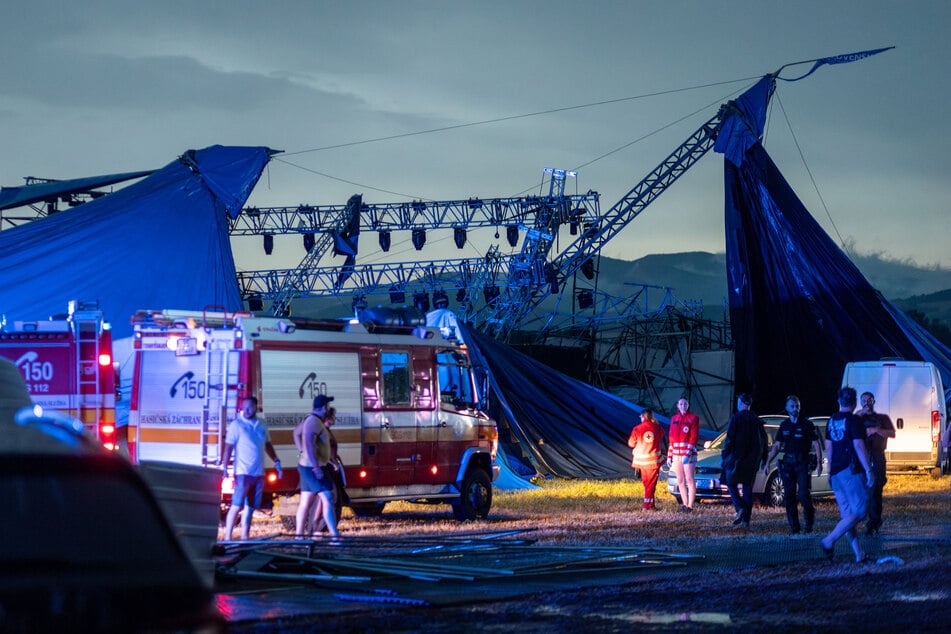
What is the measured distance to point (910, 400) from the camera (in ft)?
95.8

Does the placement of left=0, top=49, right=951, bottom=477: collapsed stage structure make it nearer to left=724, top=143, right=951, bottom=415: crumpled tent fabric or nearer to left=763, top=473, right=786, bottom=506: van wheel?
left=724, top=143, right=951, bottom=415: crumpled tent fabric

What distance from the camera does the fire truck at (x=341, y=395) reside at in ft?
56.4

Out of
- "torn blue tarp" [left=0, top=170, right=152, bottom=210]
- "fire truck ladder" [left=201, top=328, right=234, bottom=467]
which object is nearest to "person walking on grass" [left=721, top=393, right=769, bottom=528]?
"fire truck ladder" [left=201, top=328, right=234, bottom=467]

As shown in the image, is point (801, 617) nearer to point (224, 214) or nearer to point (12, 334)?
point (12, 334)

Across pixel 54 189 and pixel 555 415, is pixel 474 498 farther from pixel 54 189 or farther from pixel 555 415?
pixel 54 189

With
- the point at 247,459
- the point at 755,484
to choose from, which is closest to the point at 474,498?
the point at 755,484

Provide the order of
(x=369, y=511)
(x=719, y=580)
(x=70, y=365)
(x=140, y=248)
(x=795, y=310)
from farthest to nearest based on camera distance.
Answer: (x=795, y=310) < (x=140, y=248) < (x=369, y=511) < (x=70, y=365) < (x=719, y=580)

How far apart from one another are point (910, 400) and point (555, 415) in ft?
26.1

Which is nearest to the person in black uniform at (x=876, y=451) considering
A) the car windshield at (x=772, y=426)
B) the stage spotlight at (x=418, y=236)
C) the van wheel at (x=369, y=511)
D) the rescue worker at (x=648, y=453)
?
Result: the rescue worker at (x=648, y=453)

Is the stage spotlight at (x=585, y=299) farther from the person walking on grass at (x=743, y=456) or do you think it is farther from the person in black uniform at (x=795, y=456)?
the person in black uniform at (x=795, y=456)

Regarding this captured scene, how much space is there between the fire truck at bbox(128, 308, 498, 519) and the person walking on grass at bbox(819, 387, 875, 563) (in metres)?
7.00

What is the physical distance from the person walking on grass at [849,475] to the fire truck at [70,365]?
8969mm

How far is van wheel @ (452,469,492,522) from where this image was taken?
20.2 m

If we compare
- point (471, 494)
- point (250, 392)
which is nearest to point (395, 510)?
point (471, 494)
